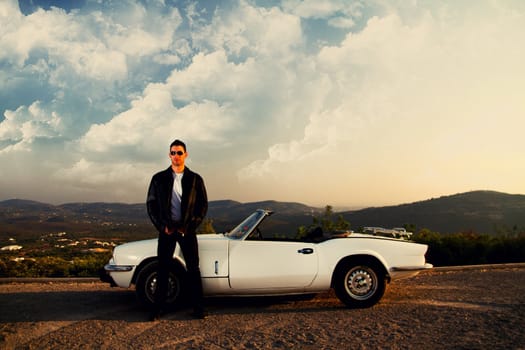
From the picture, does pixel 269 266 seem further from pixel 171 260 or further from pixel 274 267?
pixel 171 260

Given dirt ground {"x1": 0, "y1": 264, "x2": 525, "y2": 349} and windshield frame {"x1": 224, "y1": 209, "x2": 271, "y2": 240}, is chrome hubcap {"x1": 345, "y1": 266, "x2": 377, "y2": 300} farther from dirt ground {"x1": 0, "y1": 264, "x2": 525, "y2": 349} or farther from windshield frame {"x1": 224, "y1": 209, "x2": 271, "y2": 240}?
windshield frame {"x1": 224, "y1": 209, "x2": 271, "y2": 240}

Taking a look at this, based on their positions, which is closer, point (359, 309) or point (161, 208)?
point (161, 208)

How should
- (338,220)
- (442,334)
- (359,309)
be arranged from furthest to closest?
1. (338,220)
2. (359,309)
3. (442,334)

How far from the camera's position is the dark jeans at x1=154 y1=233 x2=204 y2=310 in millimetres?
5086

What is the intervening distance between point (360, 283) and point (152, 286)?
2856 mm

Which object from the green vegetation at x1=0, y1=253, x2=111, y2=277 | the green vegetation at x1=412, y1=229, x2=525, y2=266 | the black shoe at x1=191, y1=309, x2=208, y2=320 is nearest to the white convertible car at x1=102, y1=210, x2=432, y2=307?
the black shoe at x1=191, y1=309, x2=208, y2=320

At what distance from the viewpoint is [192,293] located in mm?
5199

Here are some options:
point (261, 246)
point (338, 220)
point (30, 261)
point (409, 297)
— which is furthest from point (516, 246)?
point (30, 261)

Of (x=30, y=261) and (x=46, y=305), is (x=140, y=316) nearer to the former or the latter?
(x=46, y=305)

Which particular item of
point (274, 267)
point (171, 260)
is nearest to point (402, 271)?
point (274, 267)

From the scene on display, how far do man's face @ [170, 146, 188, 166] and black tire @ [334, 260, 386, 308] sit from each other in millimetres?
2618

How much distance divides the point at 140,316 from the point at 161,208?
4.85 ft

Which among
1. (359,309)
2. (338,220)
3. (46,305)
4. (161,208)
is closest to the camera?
(161,208)

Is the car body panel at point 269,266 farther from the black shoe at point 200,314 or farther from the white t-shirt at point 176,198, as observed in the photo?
the white t-shirt at point 176,198
